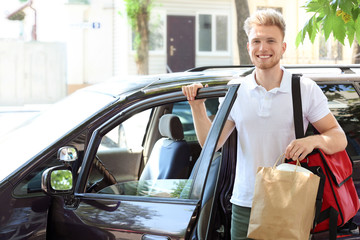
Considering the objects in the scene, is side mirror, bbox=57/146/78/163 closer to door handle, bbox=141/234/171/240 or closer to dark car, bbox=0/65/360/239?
dark car, bbox=0/65/360/239

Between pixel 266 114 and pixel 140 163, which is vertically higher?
pixel 266 114

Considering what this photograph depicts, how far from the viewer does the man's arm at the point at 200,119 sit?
277 cm

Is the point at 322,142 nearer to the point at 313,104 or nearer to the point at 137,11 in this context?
the point at 313,104

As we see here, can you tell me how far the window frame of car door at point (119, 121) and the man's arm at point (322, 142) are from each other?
0.53 m

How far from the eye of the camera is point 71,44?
76.0ft

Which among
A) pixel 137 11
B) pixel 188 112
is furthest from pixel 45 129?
pixel 137 11

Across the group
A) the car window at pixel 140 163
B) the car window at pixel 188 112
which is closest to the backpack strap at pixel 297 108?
the car window at pixel 140 163

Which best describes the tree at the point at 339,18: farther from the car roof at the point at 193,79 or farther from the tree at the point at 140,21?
the tree at the point at 140,21

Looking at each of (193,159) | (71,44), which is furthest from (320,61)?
(193,159)

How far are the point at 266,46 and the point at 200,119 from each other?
0.47 meters

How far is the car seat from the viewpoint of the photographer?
331cm

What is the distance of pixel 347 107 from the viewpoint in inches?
132

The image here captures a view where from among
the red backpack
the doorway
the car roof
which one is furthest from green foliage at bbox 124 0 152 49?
the red backpack

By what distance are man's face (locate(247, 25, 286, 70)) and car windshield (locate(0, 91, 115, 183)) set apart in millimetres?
816
